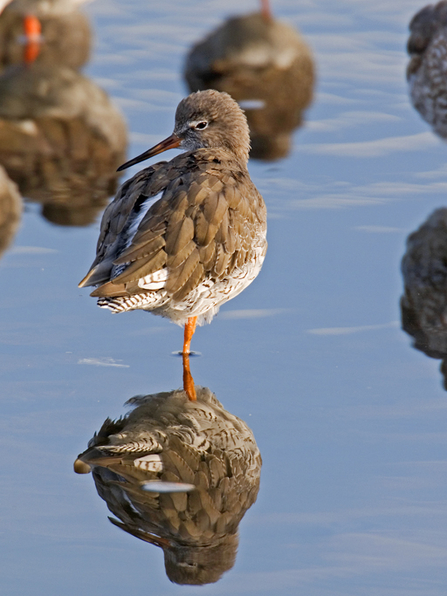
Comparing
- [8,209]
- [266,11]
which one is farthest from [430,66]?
[8,209]

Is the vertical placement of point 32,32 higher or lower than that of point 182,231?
lower

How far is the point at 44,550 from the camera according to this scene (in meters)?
3.83

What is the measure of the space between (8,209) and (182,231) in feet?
8.15

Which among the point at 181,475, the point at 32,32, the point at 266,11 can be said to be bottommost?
the point at 32,32

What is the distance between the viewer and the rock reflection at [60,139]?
7558 millimetres

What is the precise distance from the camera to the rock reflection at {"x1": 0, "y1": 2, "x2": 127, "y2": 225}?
7558mm

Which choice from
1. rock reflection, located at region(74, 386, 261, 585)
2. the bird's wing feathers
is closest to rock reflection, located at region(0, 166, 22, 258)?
the bird's wing feathers

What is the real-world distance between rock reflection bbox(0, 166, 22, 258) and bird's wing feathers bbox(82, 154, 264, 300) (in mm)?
1778

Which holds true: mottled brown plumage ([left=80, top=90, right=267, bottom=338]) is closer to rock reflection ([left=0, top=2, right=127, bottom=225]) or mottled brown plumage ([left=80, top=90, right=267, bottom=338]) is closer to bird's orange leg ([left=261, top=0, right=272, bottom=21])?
rock reflection ([left=0, top=2, right=127, bottom=225])

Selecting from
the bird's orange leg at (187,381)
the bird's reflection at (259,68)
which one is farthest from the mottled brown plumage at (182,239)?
the bird's reflection at (259,68)

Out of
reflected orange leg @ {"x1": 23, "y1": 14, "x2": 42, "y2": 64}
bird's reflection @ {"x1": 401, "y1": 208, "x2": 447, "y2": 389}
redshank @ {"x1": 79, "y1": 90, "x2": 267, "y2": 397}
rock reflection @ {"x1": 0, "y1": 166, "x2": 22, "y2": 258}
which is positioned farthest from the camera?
reflected orange leg @ {"x1": 23, "y1": 14, "x2": 42, "y2": 64}

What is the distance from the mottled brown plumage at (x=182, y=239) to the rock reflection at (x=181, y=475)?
53 centimetres

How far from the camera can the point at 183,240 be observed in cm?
493

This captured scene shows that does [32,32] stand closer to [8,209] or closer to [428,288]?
[8,209]
